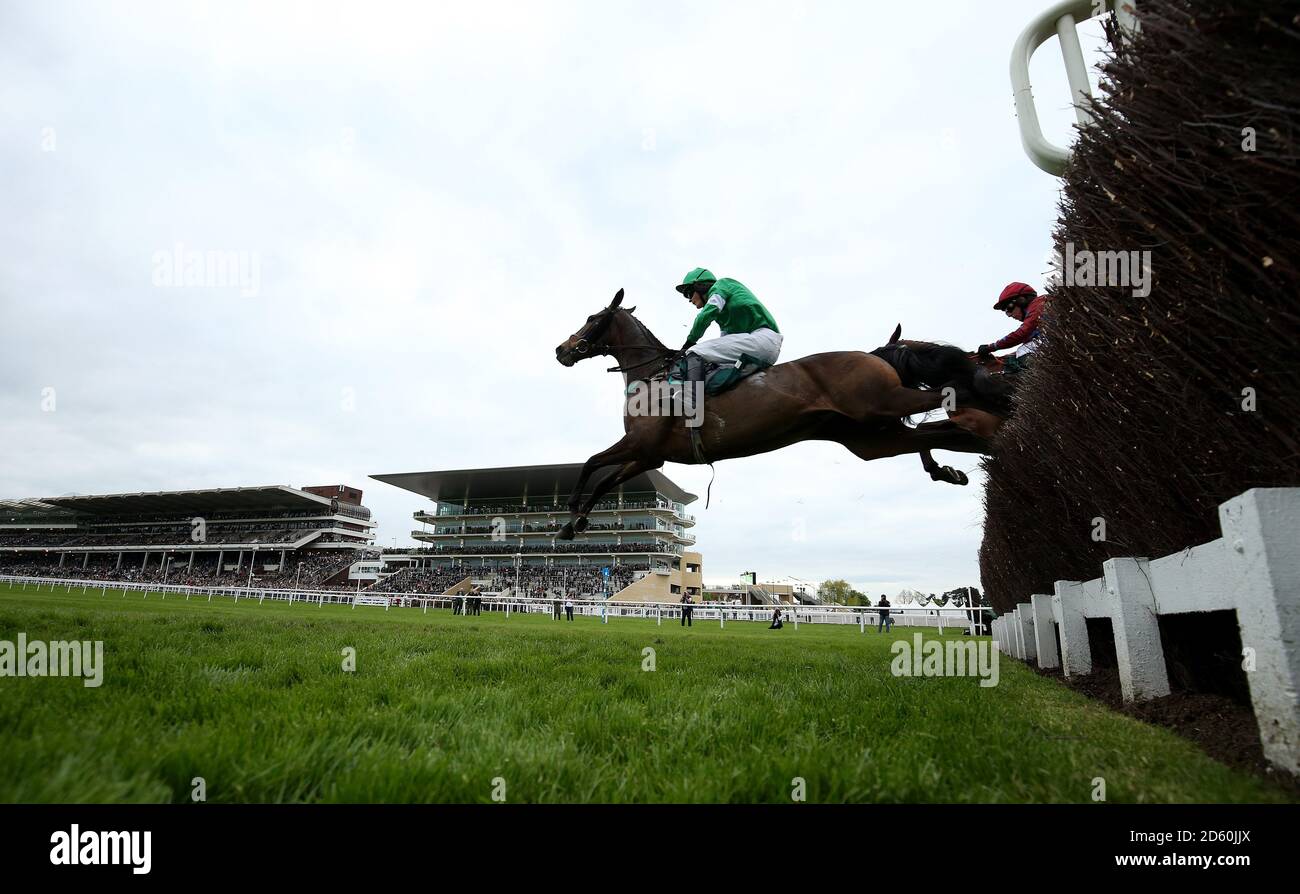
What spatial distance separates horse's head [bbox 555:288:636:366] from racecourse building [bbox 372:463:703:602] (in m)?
47.8

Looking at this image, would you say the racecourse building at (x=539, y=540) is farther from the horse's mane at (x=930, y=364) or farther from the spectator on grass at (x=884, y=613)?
the horse's mane at (x=930, y=364)

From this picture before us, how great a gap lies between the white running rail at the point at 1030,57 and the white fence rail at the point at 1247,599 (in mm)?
4663

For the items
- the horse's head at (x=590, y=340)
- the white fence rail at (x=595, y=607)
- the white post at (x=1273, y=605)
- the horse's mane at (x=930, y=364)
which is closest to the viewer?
the white post at (x=1273, y=605)

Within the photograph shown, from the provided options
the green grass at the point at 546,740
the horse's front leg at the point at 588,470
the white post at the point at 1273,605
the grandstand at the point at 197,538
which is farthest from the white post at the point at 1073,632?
the grandstand at the point at 197,538

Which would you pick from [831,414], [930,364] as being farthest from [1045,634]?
[831,414]

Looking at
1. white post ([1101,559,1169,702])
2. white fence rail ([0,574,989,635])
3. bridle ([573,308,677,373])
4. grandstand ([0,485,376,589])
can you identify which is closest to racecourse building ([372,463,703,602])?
grandstand ([0,485,376,589])

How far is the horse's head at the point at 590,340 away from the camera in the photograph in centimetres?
770

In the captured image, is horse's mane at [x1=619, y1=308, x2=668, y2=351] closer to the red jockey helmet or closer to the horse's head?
the horse's head

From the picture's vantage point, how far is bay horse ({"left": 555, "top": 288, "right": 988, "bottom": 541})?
653 centimetres

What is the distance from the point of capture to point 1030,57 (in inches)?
266

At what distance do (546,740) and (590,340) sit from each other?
5.82 m

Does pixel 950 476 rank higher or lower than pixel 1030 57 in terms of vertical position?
lower

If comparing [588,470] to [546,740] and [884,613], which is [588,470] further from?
[884,613]
